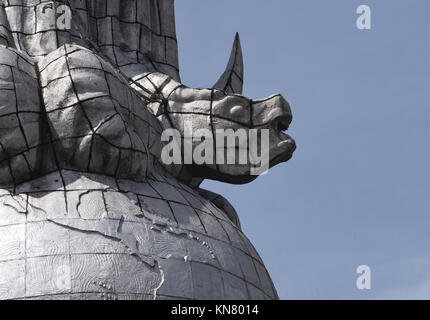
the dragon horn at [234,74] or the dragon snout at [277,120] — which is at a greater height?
the dragon horn at [234,74]

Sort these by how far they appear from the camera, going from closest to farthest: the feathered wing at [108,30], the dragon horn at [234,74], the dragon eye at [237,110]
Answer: the dragon eye at [237,110], the feathered wing at [108,30], the dragon horn at [234,74]

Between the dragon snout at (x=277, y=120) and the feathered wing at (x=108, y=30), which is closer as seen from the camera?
the dragon snout at (x=277, y=120)

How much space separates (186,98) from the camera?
21.0 metres

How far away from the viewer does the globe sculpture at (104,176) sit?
59.6ft

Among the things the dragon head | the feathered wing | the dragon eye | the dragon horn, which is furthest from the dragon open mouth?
the feathered wing

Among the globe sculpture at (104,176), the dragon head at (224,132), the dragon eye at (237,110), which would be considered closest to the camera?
the globe sculpture at (104,176)

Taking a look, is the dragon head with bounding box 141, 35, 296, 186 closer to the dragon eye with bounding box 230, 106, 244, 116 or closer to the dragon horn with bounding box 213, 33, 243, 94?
the dragon eye with bounding box 230, 106, 244, 116

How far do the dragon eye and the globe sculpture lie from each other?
0.7 inches

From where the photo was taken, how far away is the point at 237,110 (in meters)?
20.9

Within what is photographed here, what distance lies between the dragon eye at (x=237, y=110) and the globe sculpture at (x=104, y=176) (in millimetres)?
18

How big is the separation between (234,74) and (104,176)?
369 cm

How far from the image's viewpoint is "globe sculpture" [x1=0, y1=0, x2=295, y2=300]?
59.6ft

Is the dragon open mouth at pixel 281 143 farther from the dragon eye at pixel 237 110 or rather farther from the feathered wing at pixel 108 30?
the feathered wing at pixel 108 30

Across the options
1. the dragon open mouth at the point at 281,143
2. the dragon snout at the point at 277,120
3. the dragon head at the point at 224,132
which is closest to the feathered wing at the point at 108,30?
the dragon head at the point at 224,132
